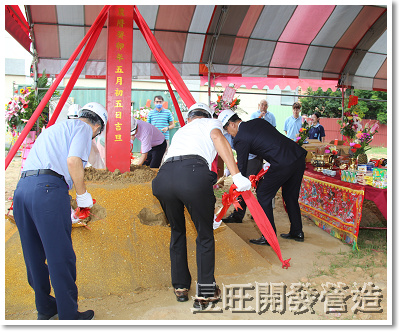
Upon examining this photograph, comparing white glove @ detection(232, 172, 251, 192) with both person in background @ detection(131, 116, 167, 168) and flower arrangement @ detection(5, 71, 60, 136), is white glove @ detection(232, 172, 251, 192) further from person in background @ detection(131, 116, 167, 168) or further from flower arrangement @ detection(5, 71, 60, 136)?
flower arrangement @ detection(5, 71, 60, 136)

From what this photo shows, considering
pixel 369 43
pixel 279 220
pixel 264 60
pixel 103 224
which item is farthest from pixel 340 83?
pixel 103 224

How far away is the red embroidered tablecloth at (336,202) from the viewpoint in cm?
366

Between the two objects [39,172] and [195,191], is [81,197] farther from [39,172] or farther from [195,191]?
[195,191]

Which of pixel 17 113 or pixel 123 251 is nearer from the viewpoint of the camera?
pixel 123 251

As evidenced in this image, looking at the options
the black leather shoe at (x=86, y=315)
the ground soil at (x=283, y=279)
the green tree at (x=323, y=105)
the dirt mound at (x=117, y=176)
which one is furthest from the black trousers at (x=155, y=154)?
the green tree at (x=323, y=105)

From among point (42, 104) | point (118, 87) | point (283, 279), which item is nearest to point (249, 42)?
point (118, 87)

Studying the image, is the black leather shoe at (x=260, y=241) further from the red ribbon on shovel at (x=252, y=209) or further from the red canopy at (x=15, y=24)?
the red canopy at (x=15, y=24)

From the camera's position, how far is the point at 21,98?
18.2ft

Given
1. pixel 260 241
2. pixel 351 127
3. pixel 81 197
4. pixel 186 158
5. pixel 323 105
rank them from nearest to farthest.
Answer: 1. pixel 81 197
2. pixel 186 158
3. pixel 260 241
4. pixel 351 127
5. pixel 323 105

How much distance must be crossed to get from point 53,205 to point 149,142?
127 inches

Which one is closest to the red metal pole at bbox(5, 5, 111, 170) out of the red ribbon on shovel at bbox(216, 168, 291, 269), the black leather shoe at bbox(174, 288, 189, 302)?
the black leather shoe at bbox(174, 288, 189, 302)

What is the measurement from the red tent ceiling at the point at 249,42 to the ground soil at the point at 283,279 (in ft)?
13.7

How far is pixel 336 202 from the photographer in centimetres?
417
